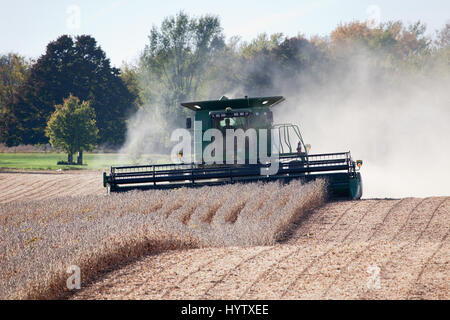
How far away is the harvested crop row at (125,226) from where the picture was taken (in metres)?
6.51

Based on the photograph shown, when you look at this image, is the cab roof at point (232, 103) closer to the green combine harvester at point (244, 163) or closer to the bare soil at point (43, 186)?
the green combine harvester at point (244, 163)

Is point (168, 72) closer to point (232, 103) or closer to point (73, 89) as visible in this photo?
point (73, 89)

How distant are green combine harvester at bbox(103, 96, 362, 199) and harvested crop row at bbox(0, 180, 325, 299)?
868 millimetres

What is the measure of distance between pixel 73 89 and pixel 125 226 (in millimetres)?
43034

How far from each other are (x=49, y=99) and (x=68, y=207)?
123 feet

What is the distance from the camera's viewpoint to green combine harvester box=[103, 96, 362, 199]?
48.7 feet

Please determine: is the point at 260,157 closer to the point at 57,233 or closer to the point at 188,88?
the point at 57,233

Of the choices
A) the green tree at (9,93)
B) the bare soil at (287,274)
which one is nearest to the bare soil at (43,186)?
the bare soil at (287,274)

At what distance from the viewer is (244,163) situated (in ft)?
51.8

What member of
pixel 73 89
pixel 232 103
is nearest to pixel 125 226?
pixel 232 103

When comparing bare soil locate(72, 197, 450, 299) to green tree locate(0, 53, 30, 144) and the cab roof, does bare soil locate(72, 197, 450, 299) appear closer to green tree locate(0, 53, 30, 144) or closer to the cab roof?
the cab roof

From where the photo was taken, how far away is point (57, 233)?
8.32 m

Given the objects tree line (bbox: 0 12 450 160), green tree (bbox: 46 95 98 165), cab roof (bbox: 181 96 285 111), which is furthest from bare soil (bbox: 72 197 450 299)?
tree line (bbox: 0 12 450 160)

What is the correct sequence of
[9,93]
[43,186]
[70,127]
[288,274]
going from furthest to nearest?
[9,93] → [70,127] → [43,186] → [288,274]
